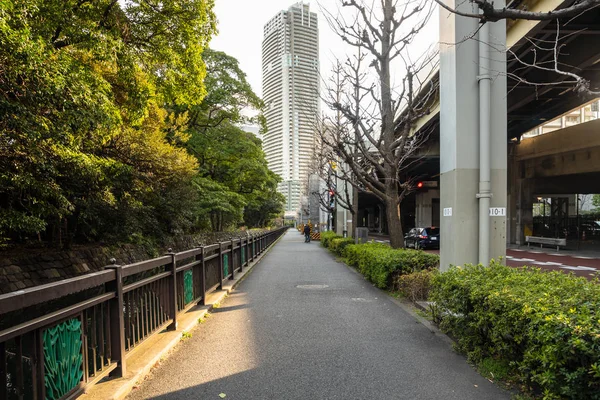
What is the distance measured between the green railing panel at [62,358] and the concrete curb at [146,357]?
36 centimetres

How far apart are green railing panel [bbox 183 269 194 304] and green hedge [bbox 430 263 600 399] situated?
12.8ft

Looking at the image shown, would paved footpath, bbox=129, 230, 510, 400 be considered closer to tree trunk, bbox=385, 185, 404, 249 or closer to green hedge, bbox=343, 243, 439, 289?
green hedge, bbox=343, 243, 439, 289

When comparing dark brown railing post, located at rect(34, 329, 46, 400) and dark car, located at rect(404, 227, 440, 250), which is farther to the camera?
dark car, located at rect(404, 227, 440, 250)

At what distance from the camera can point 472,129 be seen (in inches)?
266

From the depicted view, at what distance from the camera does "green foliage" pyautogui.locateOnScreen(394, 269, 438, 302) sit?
7461mm

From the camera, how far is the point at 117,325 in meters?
3.71

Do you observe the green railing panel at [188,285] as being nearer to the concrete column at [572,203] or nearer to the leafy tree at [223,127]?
the leafy tree at [223,127]

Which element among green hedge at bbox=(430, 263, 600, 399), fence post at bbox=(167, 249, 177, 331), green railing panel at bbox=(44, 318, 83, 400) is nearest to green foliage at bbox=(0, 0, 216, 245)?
fence post at bbox=(167, 249, 177, 331)

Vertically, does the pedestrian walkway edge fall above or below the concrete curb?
below

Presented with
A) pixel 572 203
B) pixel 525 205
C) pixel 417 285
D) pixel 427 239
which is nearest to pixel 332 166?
pixel 427 239

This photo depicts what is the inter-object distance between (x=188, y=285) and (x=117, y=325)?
2.72 m

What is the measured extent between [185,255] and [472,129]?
5.40 meters

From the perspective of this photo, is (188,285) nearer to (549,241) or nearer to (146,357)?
(146,357)

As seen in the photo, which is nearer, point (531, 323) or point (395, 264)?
point (531, 323)
